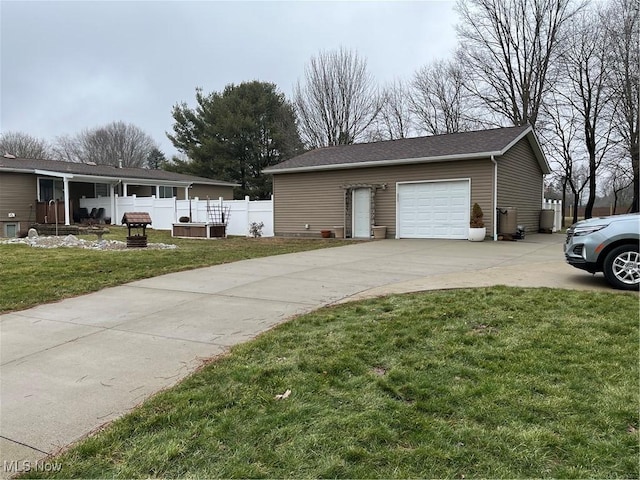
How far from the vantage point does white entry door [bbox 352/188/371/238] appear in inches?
674

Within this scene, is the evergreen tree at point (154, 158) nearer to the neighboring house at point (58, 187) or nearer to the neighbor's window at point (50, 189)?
the neighboring house at point (58, 187)

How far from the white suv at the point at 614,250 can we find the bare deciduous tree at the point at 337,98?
24.9m

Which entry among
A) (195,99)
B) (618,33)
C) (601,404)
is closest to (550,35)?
(618,33)

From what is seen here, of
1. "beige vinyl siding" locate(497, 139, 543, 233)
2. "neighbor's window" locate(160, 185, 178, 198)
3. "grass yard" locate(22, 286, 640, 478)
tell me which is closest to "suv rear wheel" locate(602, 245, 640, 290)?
"grass yard" locate(22, 286, 640, 478)

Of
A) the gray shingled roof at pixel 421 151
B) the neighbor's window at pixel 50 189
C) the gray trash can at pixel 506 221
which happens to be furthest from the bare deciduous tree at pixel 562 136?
the neighbor's window at pixel 50 189

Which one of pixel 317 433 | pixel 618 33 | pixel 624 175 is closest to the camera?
pixel 317 433

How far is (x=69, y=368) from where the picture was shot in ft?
12.3

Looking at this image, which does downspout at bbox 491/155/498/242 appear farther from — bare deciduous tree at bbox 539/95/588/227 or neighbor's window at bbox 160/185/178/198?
neighbor's window at bbox 160/185/178/198

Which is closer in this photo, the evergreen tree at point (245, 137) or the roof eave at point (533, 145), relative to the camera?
the roof eave at point (533, 145)

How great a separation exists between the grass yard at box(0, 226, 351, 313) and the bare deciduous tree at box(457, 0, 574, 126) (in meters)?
21.4

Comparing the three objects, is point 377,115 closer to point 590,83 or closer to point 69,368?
point 590,83

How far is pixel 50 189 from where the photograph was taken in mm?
22375

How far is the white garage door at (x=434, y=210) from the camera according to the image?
15.1 m

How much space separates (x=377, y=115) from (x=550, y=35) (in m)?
11.2
